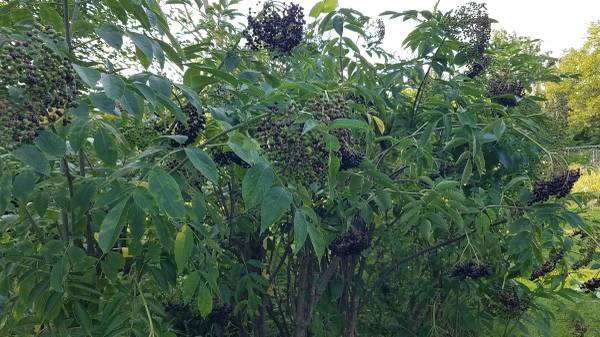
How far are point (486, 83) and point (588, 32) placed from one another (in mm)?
37112

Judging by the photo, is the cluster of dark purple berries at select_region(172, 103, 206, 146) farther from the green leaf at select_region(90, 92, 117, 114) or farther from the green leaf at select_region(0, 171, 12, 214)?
the green leaf at select_region(0, 171, 12, 214)

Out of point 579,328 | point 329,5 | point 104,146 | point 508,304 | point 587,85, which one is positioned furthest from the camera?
point 587,85

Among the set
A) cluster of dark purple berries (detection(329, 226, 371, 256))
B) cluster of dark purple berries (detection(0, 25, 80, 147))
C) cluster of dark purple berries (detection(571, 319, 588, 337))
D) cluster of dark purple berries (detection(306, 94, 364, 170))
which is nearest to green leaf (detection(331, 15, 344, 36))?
cluster of dark purple berries (detection(306, 94, 364, 170))

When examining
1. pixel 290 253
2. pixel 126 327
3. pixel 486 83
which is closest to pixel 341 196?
pixel 290 253

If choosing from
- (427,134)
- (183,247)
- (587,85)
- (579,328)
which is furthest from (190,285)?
(587,85)

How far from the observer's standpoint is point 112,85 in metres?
1.59

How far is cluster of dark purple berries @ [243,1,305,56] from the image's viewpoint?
7.30 feet

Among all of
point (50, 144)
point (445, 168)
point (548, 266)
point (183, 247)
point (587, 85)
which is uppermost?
point (50, 144)

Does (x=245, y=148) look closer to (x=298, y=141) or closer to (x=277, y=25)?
(x=298, y=141)

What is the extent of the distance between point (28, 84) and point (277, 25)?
102cm

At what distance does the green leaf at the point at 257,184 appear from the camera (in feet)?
5.22

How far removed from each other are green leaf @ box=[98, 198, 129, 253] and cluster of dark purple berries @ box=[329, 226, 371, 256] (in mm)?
1143

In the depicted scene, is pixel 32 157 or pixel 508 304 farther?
pixel 508 304

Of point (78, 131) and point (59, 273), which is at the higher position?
point (78, 131)
